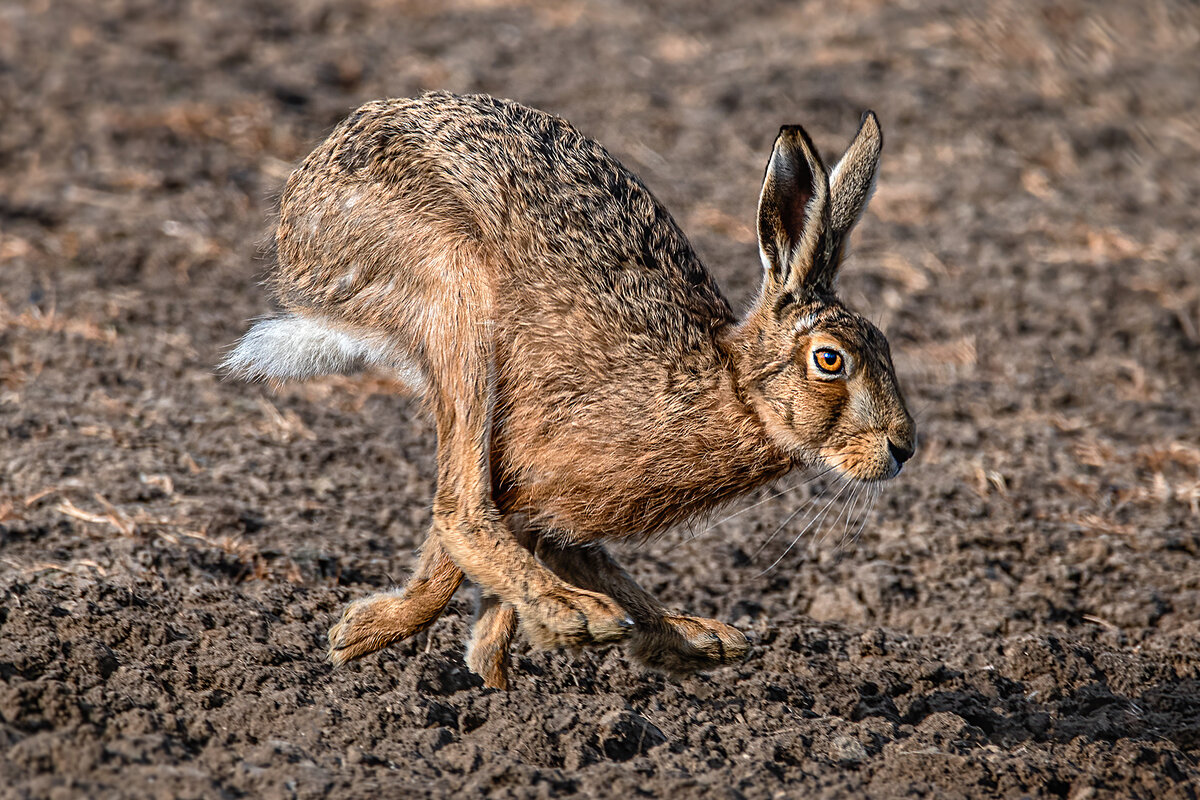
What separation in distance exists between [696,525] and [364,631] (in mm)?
1106

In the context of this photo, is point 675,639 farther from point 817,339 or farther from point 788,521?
point 788,521

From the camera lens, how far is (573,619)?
4156 mm

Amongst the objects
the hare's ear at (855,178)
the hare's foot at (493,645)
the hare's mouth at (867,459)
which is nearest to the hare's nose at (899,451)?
the hare's mouth at (867,459)

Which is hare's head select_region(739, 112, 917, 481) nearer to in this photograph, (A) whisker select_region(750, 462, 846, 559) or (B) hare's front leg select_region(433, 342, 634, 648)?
(B) hare's front leg select_region(433, 342, 634, 648)

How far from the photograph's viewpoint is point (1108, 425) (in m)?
6.99

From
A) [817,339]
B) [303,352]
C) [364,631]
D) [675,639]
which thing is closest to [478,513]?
[364,631]

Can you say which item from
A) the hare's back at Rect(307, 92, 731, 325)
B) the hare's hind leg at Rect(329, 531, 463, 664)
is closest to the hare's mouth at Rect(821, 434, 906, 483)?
the hare's back at Rect(307, 92, 731, 325)

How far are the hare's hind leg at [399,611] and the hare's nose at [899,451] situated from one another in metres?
1.38

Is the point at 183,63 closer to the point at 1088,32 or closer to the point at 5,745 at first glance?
the point at 1088,32

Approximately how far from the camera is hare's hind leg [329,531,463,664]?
4523 millimetres

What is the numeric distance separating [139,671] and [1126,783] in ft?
9.35

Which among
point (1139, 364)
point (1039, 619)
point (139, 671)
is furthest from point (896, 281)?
point (139, 671)

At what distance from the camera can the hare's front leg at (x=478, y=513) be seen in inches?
169

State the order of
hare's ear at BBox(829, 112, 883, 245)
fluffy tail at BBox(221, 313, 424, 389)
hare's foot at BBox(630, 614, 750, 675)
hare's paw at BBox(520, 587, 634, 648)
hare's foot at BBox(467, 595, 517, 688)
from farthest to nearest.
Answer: fluffy tail at BBox(221, 313, 424, 389) → hare's foot at BBox(467, 595, 517, 688) → hare's ear at BBox(829, 112, 883, 245) → hare's foot at BBox(630, 614, 750, 675) → hare's paw at BBox(520, 587, 634, 648)
